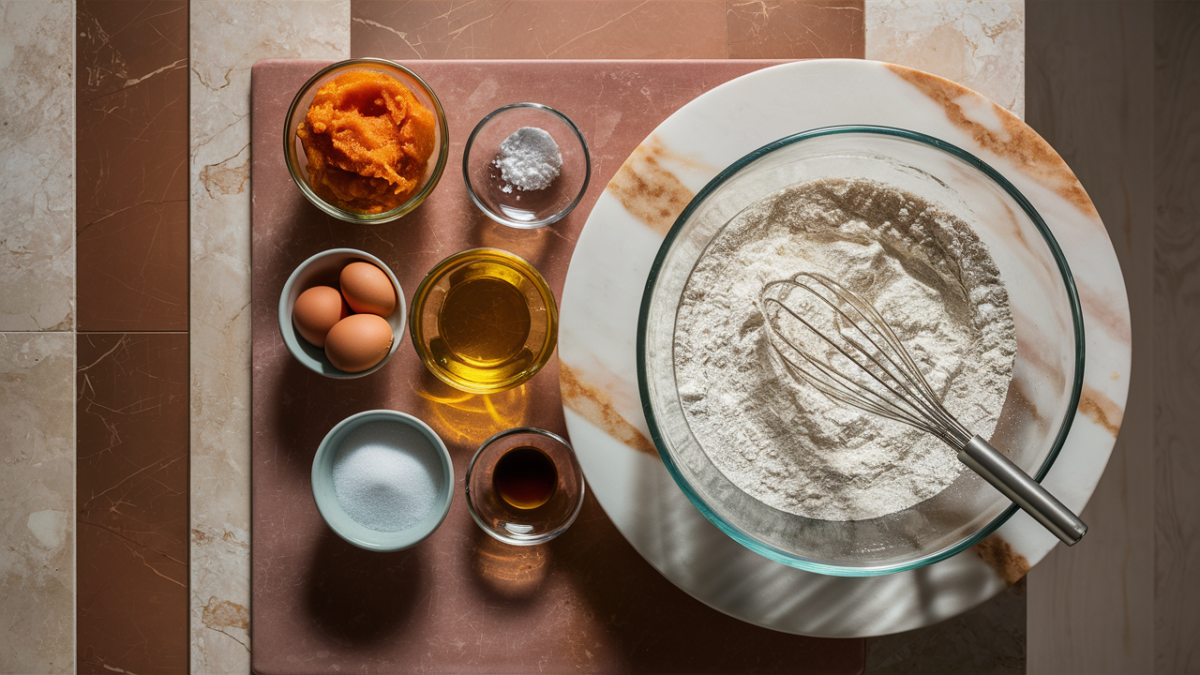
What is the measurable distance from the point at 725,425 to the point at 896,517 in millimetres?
188

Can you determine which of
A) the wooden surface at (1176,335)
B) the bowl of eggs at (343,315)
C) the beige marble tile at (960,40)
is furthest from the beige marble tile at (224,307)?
the wooden surface at (1176,335)

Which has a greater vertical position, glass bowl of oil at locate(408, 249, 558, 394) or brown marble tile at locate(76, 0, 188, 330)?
brown marble tile at locate(76, 0, 188, 330)

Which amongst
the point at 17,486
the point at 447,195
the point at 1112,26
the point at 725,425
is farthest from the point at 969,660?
the point at 17,486

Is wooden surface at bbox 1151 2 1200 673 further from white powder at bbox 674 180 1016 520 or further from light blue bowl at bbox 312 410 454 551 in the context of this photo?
light blue bowl at bbox 312 410 454 551

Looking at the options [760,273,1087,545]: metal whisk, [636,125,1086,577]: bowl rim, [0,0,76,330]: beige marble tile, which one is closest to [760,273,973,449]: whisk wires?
[760,273,1087,545]: metal whisk

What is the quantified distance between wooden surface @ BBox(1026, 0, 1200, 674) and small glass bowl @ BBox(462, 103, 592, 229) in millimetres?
824

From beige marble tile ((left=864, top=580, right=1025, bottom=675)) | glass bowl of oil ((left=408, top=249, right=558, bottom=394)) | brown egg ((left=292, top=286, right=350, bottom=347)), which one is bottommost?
beige marble tile ((left=864, top=580, right=1025, bottom=675))

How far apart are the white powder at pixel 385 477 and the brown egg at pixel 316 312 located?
129 mm

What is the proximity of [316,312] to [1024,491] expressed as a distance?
28.4 inches

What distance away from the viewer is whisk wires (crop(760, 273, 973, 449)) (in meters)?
0.69

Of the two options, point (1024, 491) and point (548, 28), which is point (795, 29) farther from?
point (1024, 491)

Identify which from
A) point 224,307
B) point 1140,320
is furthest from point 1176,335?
point 224,307

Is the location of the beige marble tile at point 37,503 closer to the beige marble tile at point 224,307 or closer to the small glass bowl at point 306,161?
the beige marble tile at point 224,307

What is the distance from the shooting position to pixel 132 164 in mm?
926
